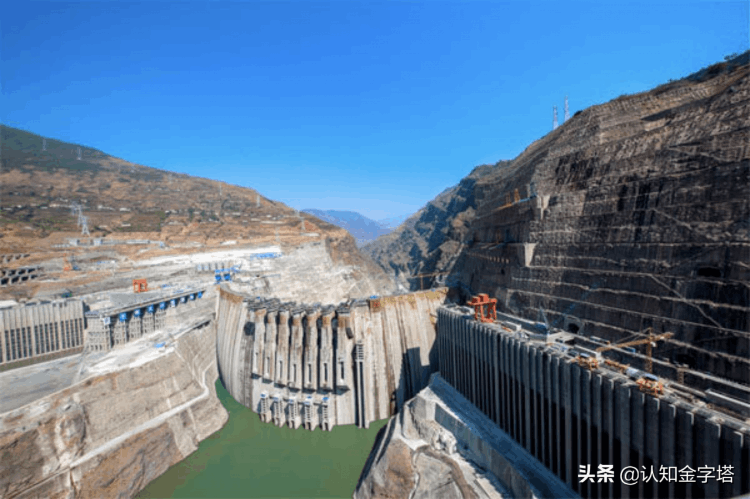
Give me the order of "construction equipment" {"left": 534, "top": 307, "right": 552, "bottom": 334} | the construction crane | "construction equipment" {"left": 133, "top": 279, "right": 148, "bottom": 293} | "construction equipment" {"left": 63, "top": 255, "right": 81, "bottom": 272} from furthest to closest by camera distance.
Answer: "construction equipment" {"left": 63, "top": 255, "right": 81, "bottom": 272} → "construction equipment" {"left": 133, "top": 279, "right": 148, "bottom": 293} → "construction equipment" {"left": 534, "top": 307, "right": 552, "bottom": 334} → the construction crane

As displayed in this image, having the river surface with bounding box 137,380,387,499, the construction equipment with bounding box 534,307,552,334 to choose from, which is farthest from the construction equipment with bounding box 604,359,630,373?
the river surface with bounding box 137,380,387,499

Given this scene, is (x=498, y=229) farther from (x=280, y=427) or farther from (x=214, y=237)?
(x=214, y=237)

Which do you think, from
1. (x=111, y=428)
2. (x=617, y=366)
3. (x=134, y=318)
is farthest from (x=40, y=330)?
(x=617, y=366)

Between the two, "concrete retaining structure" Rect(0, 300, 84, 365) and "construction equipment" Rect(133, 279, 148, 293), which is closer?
"concrete retaining structure" Rect(0, 300, 84, 365)

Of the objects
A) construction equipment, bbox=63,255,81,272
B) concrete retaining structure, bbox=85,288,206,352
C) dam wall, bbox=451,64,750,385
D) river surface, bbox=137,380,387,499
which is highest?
dam wall, bbox=451,64,750,385

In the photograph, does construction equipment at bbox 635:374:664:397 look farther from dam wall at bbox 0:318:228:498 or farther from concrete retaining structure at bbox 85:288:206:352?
concrete retaining structure at bbox 85:288:206:352

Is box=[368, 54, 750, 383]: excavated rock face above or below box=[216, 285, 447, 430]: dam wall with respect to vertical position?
above
